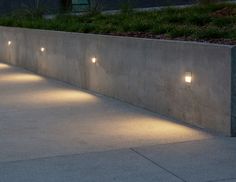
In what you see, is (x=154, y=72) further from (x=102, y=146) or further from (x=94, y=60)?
(x=94, y=60)

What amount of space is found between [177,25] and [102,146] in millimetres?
5256

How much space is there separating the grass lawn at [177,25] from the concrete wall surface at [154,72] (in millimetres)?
632

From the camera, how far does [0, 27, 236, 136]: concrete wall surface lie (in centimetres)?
842

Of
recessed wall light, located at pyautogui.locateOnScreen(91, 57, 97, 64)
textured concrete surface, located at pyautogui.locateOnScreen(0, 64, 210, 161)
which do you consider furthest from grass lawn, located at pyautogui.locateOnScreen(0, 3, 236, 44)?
textured concrete surface, located at pyautogui.locateOnScreen(0, 64, 210, 161)

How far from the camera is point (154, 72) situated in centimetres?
1042

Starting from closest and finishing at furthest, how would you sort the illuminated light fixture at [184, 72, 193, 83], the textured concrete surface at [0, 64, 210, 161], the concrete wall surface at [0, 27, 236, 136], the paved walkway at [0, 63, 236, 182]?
1. the paved walkway at [0, 63, 236, 182]
2. the textured concrete surface at [0, 64, 210, 161]
3. the concrete wall surface at [0, 27, 236, 136]
4. the illuminated light fixture at [184, 72, 193, 83]

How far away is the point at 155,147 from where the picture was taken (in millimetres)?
7602

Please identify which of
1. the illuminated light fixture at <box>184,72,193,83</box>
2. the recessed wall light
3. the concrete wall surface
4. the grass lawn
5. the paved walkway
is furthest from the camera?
the recessed wall light

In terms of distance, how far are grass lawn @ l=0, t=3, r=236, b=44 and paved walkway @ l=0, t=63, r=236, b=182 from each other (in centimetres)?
168

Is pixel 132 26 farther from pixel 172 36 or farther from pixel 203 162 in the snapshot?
pixel 203 162

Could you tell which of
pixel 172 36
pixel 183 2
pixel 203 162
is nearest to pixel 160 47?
pixel 172 36

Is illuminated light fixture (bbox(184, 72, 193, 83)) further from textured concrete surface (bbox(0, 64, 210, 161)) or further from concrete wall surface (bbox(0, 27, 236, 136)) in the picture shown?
textured concrete surface (bbox(0, 64, 210, 161))

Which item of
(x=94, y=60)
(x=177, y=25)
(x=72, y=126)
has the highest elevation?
(x=177, y=25)

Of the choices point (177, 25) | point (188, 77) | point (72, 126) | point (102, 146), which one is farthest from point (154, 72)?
point (102, 146)
